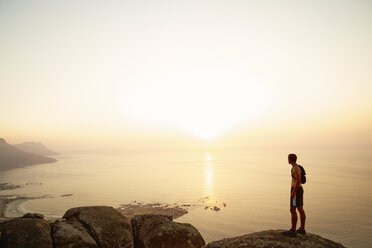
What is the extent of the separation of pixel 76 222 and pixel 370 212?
304 ft

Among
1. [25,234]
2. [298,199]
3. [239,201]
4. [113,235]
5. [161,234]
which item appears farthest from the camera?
[239,201]

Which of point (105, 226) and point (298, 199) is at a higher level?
point (298, 199)

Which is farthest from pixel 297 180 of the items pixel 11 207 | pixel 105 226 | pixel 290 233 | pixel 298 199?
pixel 11 207

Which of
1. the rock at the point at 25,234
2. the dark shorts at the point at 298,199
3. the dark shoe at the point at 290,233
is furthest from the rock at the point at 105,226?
the dark shorts at the point at 298,199

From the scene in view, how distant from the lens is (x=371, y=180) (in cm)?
12669

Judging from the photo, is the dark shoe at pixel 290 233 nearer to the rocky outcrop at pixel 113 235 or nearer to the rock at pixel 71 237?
the rocky outcrop at pixel 113 235

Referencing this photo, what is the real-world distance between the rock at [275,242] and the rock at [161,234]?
4889 mm

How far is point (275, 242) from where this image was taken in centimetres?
1047

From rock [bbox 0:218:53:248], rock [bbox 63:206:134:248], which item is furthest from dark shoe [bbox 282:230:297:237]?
rock [bbox 0:218:53:248]

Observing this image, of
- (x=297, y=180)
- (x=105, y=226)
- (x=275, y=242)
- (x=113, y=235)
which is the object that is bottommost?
(x=113, y=235)

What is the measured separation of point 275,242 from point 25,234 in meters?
13.4

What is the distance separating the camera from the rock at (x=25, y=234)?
12219 millimetres

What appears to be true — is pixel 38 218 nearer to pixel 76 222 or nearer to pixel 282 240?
pixel 76 222

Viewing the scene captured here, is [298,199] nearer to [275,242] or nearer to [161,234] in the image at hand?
[275,242]
